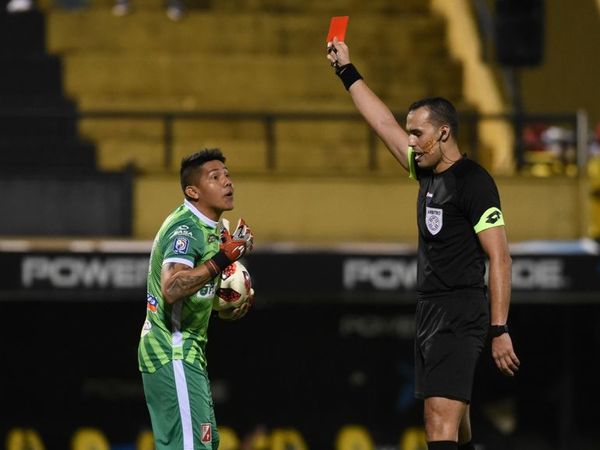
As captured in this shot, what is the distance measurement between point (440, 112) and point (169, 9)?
1030 centimetres

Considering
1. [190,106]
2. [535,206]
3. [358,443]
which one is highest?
[190,106]

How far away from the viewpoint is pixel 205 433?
882 cm

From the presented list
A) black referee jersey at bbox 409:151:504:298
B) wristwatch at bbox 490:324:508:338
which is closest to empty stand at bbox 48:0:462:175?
black referee jersey at bbox 409:151:504:298

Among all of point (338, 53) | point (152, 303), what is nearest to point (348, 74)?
point (338, 53)

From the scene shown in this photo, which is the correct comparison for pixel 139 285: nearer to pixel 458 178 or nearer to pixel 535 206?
pixel 535 206

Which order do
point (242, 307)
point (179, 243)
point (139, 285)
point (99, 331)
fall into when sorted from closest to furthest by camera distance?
point (179, 243), point (242, 307), point (139, 285), point (99, 331)

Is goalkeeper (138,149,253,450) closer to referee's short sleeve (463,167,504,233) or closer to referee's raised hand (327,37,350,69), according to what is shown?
referee's raised hand (327,37,350,69)

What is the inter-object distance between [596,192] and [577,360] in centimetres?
215

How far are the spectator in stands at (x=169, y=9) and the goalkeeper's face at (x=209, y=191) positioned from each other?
9.95 metres

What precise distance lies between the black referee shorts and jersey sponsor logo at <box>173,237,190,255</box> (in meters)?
1.27

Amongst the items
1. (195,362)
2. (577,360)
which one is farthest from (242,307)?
(577,360)

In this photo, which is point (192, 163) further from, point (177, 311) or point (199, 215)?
point (177, 311)

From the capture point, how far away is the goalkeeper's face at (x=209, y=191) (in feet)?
29.3

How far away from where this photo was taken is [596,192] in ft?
54.3
